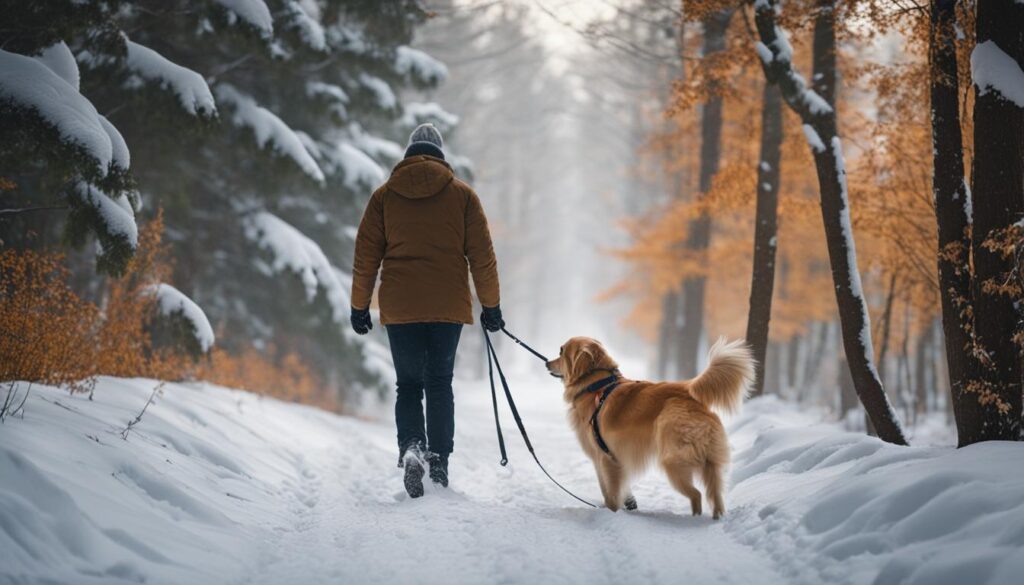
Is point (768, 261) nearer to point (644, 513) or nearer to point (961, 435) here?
point (961, 435)

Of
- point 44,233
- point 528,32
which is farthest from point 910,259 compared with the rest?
point 528,32

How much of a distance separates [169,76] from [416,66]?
14.8 ft

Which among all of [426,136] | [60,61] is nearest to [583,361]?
[426,136]

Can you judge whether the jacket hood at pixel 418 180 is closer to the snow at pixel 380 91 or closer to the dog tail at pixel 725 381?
the dog tail at pixel 725 381

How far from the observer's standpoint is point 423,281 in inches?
156

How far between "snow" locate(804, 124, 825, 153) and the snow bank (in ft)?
8.51

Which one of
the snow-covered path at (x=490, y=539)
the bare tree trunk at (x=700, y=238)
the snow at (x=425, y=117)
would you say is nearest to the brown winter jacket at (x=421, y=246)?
the snow-covered path at (x=490, y=539)

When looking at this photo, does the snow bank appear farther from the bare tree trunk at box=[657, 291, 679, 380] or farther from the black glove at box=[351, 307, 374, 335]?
the bare tree trunk at box=[657, 291, 679, 380]

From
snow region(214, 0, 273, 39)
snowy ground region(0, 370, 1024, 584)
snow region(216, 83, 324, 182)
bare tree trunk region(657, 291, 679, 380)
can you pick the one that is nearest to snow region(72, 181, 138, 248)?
snowy ground region(0, 370, 1024, 584)

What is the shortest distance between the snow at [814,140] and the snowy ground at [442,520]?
7.74 ft

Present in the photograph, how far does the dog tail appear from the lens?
3789 millimetres

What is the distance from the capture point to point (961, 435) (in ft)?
12.1

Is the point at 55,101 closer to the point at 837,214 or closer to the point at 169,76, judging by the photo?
the point at 169,76

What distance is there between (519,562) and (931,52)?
3.96 m
